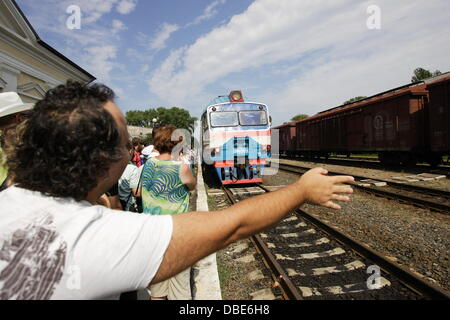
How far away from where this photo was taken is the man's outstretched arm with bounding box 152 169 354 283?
98 centimetres

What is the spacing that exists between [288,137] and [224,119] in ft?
59.4

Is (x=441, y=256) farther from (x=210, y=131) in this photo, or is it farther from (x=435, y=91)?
(x=435, y=91)

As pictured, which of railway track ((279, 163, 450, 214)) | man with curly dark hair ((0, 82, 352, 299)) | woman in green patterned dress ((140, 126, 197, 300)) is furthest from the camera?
railway track ((279, 163, 450, 214))

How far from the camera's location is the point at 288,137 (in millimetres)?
27375

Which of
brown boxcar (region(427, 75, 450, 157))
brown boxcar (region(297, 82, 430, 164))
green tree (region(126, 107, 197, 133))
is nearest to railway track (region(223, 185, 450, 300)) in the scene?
brown boxcar (region(427, 75, 450, 157))

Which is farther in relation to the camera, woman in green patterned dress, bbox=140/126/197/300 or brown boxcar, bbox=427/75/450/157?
brown boxcar, bbox=427/75/450/157

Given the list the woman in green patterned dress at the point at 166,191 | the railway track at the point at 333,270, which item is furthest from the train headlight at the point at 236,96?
the woman in green patterned dress at the point at 166,191

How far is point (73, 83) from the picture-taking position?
115cm

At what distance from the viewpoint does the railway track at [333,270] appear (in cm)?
306

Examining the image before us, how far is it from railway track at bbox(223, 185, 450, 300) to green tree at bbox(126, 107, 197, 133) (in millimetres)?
80927

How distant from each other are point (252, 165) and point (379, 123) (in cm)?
807

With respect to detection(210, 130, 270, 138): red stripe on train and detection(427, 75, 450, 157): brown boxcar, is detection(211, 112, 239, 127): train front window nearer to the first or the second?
detection(210, 130, 270, 138): red stripe on train

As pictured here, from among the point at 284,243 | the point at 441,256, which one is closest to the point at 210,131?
the point at 284,243

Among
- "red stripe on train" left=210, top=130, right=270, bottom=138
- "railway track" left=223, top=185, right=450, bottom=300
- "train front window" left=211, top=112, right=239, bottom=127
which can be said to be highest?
"train front window" left=211, top=112, right=239, bottom=127
